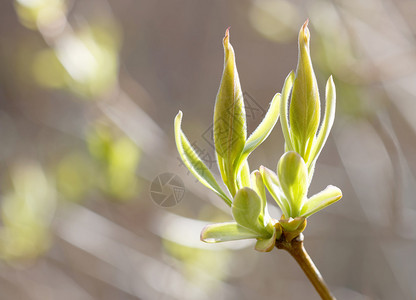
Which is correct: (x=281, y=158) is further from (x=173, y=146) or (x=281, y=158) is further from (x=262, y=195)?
(x=173, y=146)

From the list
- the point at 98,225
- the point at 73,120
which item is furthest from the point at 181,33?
the point at 98,225

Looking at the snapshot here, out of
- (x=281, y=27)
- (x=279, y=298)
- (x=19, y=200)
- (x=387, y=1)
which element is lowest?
(x=19, y=200)

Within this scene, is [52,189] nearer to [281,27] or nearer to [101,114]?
[101,114]

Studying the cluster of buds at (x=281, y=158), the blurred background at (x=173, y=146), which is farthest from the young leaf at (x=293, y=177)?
the blurred background at (x=173, y=146)

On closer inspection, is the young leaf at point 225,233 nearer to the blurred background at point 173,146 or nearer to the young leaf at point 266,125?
the young leaf at point 266,125

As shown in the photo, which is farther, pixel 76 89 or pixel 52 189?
pixel 52 189
